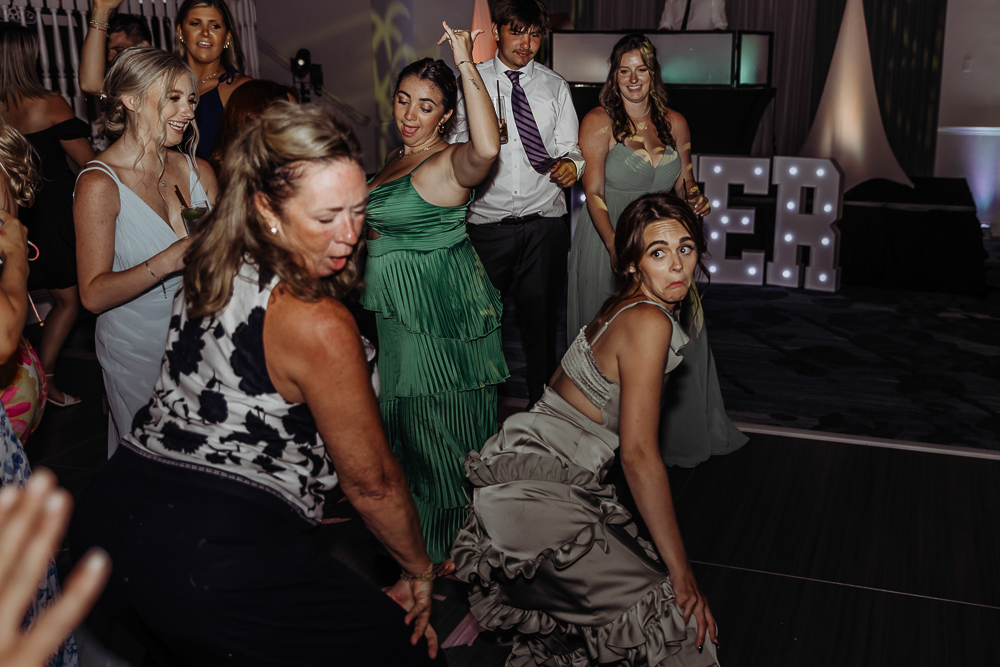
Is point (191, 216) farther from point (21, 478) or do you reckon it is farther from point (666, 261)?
point (666, 261)

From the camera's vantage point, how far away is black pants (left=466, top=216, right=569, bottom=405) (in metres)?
3.42

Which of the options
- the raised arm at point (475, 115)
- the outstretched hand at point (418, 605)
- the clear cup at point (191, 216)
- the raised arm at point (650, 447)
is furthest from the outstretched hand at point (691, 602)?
the clear cup at point (191, 216)

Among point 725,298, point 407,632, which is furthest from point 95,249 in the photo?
point 725,298

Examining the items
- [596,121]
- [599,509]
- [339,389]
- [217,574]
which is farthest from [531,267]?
[217,574]

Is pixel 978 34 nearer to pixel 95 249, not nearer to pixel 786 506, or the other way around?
pixel 786 506

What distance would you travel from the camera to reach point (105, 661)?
209 cm

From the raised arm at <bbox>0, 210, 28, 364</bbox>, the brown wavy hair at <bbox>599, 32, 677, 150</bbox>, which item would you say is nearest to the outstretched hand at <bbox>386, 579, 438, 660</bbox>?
the raised arm at <bbox>0, 210, 28, 364</bbox>

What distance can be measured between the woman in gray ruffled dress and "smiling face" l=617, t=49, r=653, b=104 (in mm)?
1340

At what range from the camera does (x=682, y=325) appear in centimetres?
329

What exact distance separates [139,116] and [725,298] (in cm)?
460

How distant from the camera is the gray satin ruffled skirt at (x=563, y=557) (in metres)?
1.72

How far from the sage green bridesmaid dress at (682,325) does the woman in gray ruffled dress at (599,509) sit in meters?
1.17

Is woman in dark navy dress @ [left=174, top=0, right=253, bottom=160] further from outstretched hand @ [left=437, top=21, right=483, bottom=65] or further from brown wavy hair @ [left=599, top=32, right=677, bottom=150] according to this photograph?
brown wavy hair @ [left=599, top=32, right=677, bottom=150]

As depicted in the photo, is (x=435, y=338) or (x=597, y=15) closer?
(x=435, y=338)
